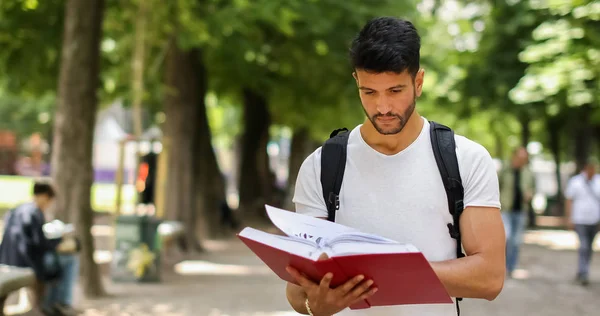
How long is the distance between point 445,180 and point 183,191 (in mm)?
17488

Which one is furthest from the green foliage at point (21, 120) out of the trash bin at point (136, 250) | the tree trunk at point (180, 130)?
the trash bin at point (136, 250)

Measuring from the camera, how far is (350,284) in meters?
2.80

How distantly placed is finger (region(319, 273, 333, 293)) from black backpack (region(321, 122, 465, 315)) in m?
0.38

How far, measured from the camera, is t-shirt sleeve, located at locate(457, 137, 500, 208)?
9.82ft

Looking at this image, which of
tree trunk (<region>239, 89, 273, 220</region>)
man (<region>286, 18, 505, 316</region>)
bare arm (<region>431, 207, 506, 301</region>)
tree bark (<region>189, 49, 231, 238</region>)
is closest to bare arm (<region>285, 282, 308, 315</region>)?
man (<region>286, 18, 505, 316</region>)

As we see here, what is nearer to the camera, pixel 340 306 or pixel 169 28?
pixel 340 306

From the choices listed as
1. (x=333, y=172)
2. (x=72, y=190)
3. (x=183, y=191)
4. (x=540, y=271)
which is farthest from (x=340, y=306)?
(x=183, y=191)

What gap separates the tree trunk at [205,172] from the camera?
68.9 ft

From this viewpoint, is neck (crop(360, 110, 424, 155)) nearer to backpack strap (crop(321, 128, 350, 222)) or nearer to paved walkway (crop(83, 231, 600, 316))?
backpack strap (crop(321, 128, 350, 222))

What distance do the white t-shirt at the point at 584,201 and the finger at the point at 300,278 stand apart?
13140mm

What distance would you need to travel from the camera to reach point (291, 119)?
31.6 m

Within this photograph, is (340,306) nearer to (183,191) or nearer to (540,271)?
(540,271)

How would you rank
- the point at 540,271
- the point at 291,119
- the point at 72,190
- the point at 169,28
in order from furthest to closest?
the point at 291,119
the point at 540,271
the point at 169,28
the point at 72,190

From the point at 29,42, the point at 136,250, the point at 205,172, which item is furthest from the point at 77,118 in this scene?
the point at 205,172
